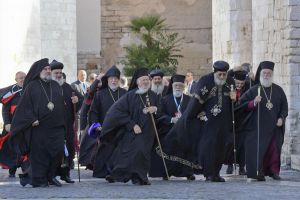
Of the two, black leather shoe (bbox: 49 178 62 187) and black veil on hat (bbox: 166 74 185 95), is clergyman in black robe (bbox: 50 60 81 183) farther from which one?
black veil on hat (bbox: 166 74 185 95)

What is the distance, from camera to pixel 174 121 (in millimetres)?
16703

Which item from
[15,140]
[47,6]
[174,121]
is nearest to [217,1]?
[47,6]

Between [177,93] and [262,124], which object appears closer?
[262,124]

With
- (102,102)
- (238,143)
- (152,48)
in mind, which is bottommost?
(238,143)

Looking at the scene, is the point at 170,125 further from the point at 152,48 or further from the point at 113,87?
the point at 152,48

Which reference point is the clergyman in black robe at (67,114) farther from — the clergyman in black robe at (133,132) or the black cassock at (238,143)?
the black cassock at (238,143)

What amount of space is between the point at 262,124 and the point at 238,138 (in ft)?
1.87

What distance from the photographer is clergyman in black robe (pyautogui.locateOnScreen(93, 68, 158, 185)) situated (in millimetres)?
15773

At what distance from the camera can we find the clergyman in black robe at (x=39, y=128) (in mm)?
15461

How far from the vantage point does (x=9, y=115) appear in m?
17.7

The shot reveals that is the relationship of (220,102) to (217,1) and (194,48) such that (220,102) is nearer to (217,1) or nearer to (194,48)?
(217,1)

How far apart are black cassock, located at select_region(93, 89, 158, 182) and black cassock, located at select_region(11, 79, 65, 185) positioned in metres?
0.77

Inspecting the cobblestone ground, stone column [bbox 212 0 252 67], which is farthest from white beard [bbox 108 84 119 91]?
stone column [bbox 212 0 252 67]

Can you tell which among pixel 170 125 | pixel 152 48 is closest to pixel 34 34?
pixel 152 48
